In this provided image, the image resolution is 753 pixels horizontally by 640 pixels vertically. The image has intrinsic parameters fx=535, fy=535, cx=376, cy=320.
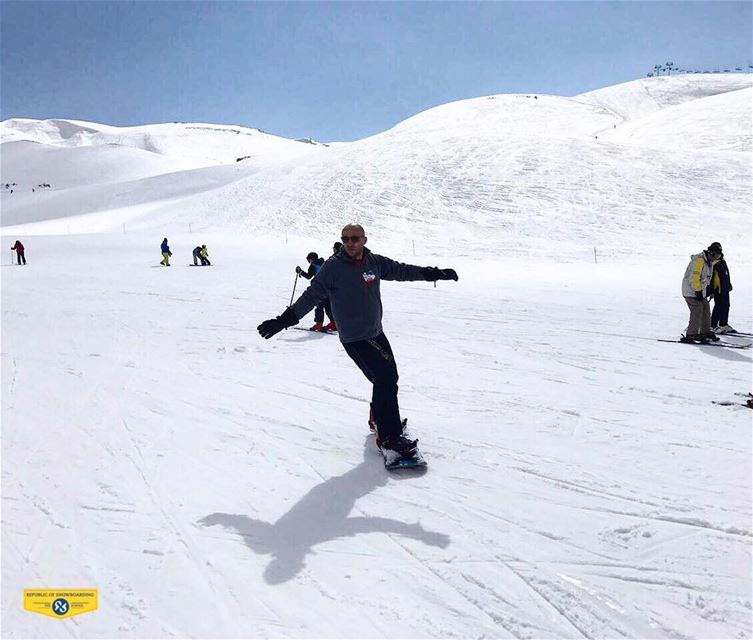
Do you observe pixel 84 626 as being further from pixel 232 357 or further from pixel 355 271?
pixel 232 357

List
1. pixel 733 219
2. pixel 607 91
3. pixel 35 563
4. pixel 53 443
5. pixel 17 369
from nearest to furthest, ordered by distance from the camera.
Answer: pixel 35 563 → pixel 53 443 → pixel 17 369 → pixel 733 219 → pixel 607 91

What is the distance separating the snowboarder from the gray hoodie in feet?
26.3

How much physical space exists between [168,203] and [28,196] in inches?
1358

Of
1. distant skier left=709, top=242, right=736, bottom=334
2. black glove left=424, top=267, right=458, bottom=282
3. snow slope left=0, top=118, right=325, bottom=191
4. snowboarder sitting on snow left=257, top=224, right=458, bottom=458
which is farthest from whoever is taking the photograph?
snow slope left=0, top=118, right=325, bottom=191

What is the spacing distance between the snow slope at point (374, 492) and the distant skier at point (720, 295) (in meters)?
1.71

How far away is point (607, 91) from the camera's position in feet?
310

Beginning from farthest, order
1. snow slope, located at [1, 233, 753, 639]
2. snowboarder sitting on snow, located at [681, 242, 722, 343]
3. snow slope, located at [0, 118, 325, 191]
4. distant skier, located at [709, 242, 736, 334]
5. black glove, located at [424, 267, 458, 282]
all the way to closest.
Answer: snow slope, located at [0, 118, 325, 191]
distant skier, located at [709, 242, 736, 334]
snowboarder sitting on snow, located at [681, 242, 722, 343]
black glove, located at [424, 267, 458, 282]
snow slope, located at [1, 233, 753, 639]

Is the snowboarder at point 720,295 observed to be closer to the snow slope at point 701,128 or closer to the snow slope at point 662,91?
the snow slope at point 701,128

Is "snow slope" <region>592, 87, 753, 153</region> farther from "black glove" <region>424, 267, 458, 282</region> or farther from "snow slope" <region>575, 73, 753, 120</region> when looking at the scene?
"black glove" <region>424, 267, 458, 282</region>

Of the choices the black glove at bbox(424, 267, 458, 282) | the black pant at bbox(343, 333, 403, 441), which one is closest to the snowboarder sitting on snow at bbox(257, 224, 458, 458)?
the black pant at bbox(343, 333, 403, 441)

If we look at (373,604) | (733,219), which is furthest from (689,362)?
(733,219)

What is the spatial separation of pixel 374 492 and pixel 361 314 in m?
1.44

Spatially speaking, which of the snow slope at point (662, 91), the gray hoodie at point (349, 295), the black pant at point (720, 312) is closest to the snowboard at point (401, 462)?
the gray hoodie at point (349, 295)

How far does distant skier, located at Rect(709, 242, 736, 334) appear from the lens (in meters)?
9.90
